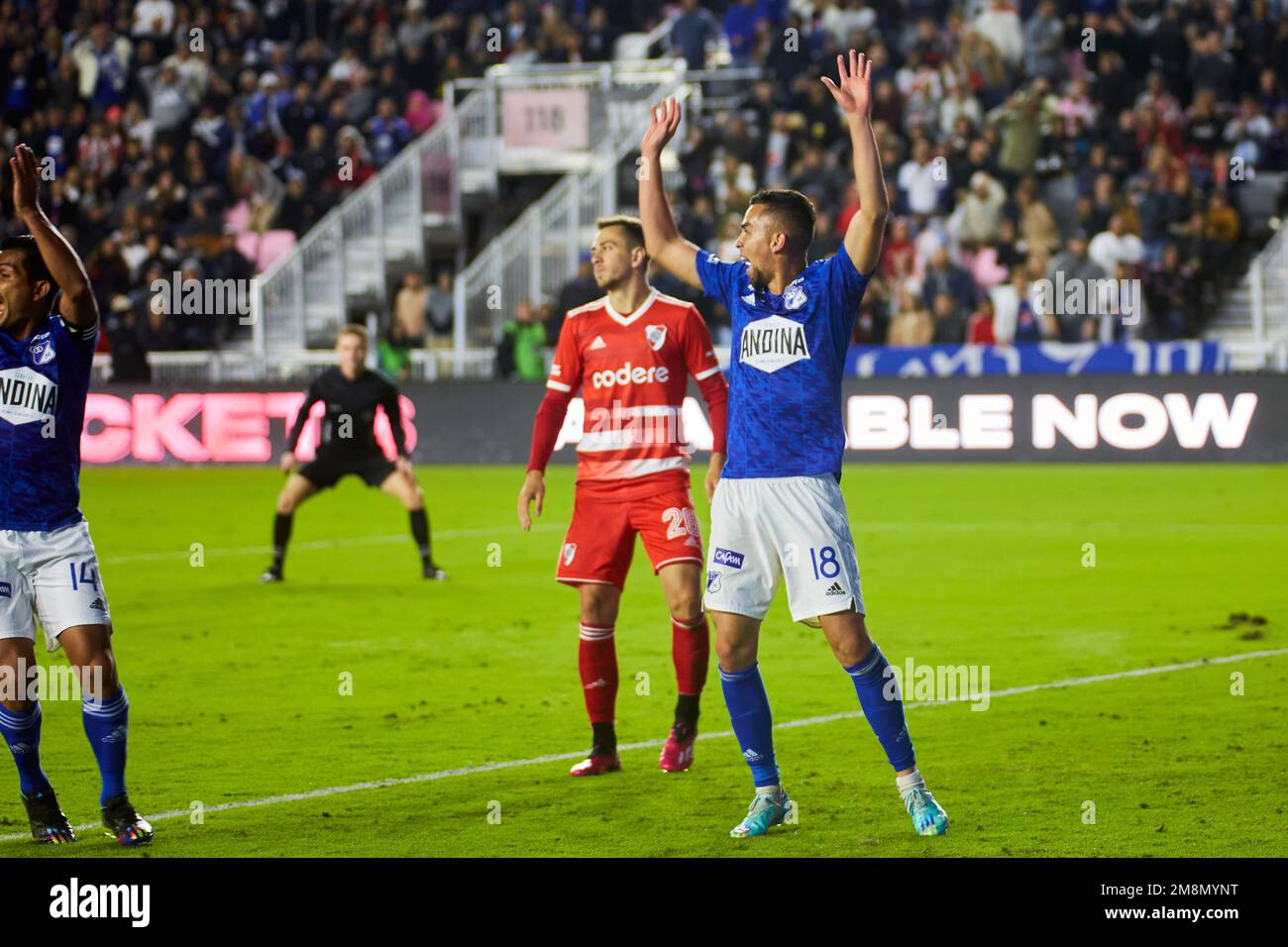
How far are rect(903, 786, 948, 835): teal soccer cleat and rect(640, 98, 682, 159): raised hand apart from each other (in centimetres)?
237

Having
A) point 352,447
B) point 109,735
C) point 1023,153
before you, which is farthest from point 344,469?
point 1023,153

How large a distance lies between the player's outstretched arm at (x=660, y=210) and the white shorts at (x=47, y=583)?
7.17ft

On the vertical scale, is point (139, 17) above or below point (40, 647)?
above

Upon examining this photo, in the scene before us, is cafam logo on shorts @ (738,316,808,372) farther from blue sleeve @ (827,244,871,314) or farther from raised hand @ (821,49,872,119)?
raised hand @ (821,49,872,119)

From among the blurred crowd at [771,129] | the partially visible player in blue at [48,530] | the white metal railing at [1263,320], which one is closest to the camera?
the partially visible player in blue at [48,530]

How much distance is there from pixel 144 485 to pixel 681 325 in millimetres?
15236

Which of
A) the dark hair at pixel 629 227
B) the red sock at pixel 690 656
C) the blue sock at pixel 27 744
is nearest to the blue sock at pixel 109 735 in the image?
the blue sock at pixel 27 744

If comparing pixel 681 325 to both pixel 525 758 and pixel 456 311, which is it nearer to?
pixel 525 758

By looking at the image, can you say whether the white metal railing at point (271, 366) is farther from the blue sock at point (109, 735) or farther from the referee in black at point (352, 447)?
the blue sock at point (109, 735)

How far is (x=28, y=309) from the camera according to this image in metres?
6.42

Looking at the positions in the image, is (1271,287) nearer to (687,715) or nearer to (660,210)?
(687,715)

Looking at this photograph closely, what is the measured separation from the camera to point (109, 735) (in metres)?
6.40

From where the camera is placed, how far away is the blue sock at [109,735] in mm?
6363
